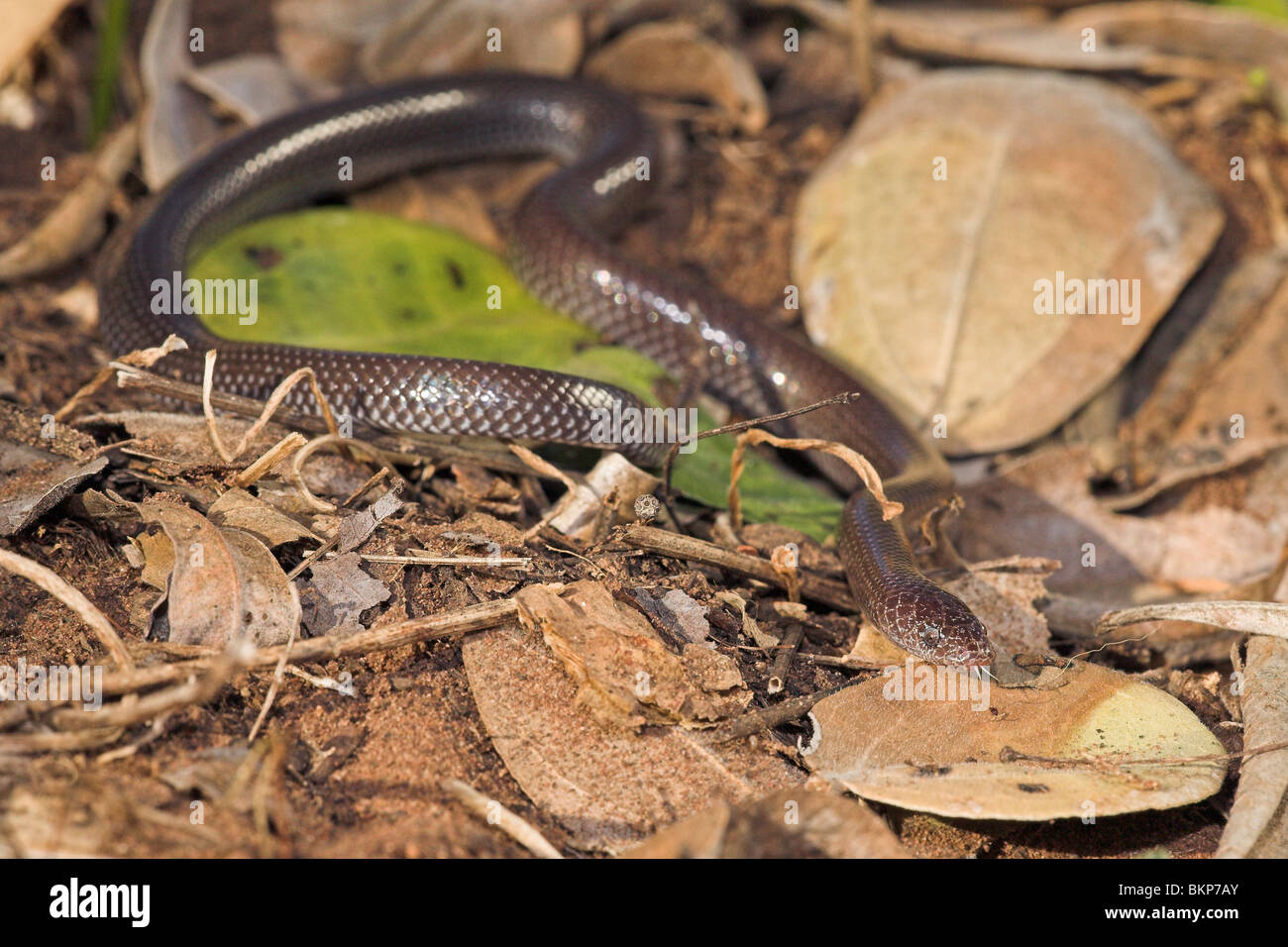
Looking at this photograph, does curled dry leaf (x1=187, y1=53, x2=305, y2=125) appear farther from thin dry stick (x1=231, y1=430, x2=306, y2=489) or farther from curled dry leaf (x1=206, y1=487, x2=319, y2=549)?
curled dry leaf (x1=206, y1=487, x2=319, y2=549)

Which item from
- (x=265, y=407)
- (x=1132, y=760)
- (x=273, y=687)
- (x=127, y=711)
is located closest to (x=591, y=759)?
(x=273, y=687)

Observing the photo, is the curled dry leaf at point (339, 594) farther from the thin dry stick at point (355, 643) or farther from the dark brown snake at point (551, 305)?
the dark brown snake at point (551, 305)

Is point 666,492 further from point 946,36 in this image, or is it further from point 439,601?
point 946,36

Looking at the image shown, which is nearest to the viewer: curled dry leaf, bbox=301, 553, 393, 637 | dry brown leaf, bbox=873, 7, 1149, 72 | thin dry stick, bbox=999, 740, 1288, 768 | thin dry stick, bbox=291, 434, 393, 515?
thin dry stick, bbox=999, 740, 1288, 768

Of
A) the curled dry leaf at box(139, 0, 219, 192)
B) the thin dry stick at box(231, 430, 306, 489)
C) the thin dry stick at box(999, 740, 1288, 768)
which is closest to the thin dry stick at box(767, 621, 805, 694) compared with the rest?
the thin dry stick at box(999, 740, 1288, 768)
